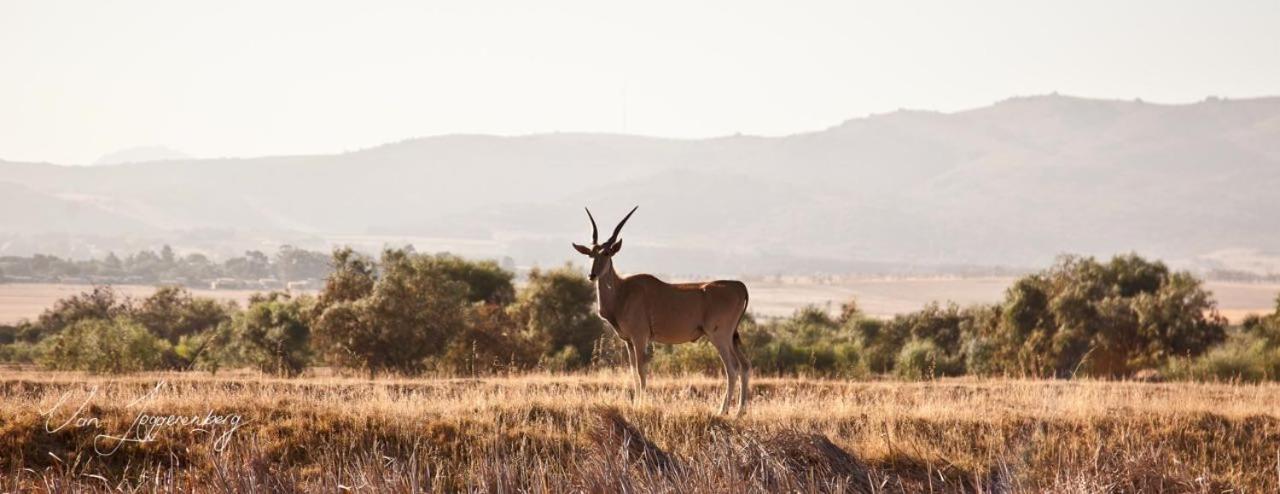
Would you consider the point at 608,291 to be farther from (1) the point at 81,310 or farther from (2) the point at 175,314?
(1) the point at 81,310

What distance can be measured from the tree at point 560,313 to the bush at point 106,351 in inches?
451

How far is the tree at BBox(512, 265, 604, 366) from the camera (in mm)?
40938

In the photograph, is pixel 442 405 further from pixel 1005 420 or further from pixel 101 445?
pixel 1005 420

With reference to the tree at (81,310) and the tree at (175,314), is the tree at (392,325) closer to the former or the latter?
the tree at (175,314)

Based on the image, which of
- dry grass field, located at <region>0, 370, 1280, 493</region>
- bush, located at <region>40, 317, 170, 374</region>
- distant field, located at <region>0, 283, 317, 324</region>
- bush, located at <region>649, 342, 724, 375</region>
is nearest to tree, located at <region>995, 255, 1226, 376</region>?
bush, located at <region>649, 342, 724, 375</region>

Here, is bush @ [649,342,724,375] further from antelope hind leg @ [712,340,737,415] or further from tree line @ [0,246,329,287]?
tree line @ [0,246,329,287]

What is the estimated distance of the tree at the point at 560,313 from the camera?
40938 millimetres

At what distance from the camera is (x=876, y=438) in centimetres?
1623

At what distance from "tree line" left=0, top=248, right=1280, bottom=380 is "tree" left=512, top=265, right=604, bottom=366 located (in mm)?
55

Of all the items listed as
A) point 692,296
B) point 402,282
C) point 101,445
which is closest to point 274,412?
point 101,445

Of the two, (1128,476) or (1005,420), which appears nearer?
(1128,476)

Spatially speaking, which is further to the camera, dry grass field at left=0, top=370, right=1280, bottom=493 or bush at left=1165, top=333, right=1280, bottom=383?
bush at left=1165, top=333, right=1280, bottom=383

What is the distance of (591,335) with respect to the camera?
42.0 meters

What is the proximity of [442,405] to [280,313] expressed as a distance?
25713 mm
